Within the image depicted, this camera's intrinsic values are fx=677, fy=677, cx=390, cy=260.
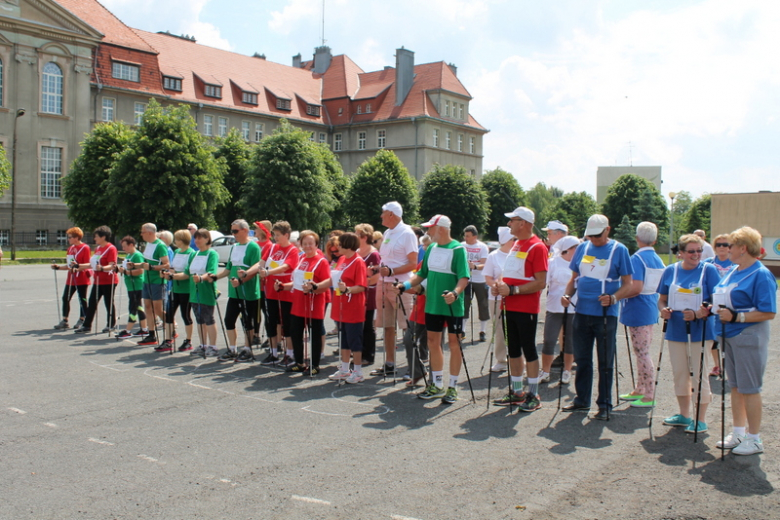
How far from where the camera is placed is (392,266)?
904cm

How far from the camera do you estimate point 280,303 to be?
398 inches

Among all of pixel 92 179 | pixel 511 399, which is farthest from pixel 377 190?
pixel 511 399

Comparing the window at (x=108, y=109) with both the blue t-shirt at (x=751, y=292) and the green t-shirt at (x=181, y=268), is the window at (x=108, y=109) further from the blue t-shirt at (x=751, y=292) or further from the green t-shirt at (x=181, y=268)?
the blue t-shirt at (x=751, y=292)

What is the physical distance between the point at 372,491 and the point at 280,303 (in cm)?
551

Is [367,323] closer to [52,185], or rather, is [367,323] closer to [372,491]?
[372,491]

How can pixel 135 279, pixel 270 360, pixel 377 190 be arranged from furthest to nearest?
pixel 377 190 → pixel 135 279 → pixel 270 360

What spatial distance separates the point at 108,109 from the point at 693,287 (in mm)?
60693

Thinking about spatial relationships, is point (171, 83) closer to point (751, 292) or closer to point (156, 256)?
point (156, 256)

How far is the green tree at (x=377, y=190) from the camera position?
2281 inches

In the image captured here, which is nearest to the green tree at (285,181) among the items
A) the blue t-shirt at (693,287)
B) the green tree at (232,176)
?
the green tree at (232,176)

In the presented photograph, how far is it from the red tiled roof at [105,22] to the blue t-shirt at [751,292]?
198ft

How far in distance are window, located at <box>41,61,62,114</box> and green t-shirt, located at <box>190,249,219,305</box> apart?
5050cm

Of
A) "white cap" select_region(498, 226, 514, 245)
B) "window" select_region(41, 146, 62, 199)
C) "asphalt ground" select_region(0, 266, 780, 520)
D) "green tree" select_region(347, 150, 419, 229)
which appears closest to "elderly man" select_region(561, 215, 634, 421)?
"asphalt ground" select_region(0, 266, 780, 520)

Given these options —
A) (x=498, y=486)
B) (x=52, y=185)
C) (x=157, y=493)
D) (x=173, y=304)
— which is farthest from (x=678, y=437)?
(x=52, y=185)
